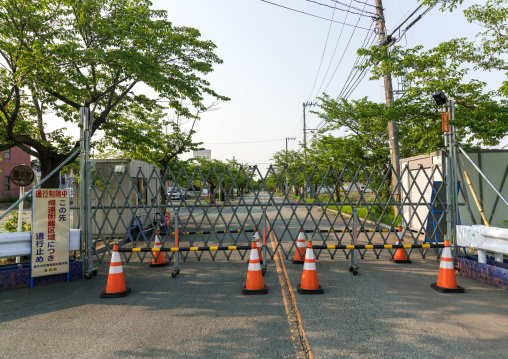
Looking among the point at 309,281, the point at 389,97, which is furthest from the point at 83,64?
the point at 389,97

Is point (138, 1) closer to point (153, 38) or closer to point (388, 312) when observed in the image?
point (153, 38)

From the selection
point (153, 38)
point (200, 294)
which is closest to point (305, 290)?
point (200, 294)

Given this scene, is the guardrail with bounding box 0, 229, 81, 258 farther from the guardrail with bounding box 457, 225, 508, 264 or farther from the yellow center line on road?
the guardrail with bounding box 457, 225, 508, 264

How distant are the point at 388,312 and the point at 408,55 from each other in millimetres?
10118

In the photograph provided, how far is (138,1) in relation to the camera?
10.2m

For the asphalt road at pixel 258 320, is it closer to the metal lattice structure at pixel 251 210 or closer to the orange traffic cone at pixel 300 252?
the orange traffic cone at pixel 300 252

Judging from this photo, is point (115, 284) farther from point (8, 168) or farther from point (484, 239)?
point (8, 168)

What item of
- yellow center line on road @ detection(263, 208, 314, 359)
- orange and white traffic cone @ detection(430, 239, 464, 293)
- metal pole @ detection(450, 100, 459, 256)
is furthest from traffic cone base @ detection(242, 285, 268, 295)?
metal pole @ detection(450, 100, 459, 256)

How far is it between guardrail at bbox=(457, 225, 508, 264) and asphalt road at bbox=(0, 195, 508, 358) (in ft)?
2.19

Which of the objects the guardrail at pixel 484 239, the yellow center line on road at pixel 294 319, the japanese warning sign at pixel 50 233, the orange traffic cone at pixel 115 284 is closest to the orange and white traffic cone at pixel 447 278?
the guardrail at pixel 484 239

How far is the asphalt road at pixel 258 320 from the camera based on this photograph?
3.55 m

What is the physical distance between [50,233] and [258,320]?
4731 mm

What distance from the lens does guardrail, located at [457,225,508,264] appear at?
5871mm

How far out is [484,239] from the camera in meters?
6.26
